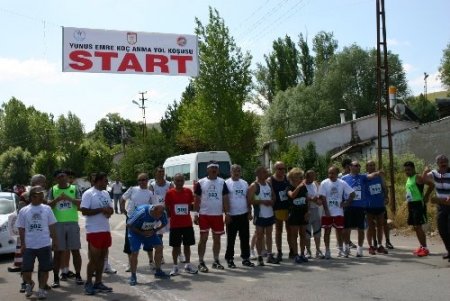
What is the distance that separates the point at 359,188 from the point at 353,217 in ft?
2.02

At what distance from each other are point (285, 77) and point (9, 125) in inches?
1870

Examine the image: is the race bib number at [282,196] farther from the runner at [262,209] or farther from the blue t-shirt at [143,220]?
the blue t-shirt at [143,220]

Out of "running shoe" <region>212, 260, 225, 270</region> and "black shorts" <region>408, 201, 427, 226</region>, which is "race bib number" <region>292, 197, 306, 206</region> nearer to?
"running shoe" <region>212, 260, 225, 270</region>

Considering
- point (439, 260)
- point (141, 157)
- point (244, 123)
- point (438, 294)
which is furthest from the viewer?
point (141, 157)

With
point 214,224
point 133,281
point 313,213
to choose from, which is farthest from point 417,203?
point 133,281

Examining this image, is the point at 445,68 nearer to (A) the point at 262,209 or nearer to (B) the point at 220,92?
(B) the point at 220,92

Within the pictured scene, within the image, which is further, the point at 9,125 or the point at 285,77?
the point at 9,125

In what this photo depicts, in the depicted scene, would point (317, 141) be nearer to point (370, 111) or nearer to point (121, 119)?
point (370, 111)

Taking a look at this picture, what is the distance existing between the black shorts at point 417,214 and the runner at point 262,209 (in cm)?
287

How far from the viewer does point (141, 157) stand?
4753cm

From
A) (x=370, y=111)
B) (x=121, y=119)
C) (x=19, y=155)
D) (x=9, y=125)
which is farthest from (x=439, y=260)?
(x=121, y=119)

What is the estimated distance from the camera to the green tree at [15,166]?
76.2 meters

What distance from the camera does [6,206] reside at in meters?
14.7

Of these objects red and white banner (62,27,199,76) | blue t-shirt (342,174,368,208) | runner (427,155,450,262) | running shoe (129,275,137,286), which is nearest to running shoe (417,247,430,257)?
runner (427,155,450,262)
